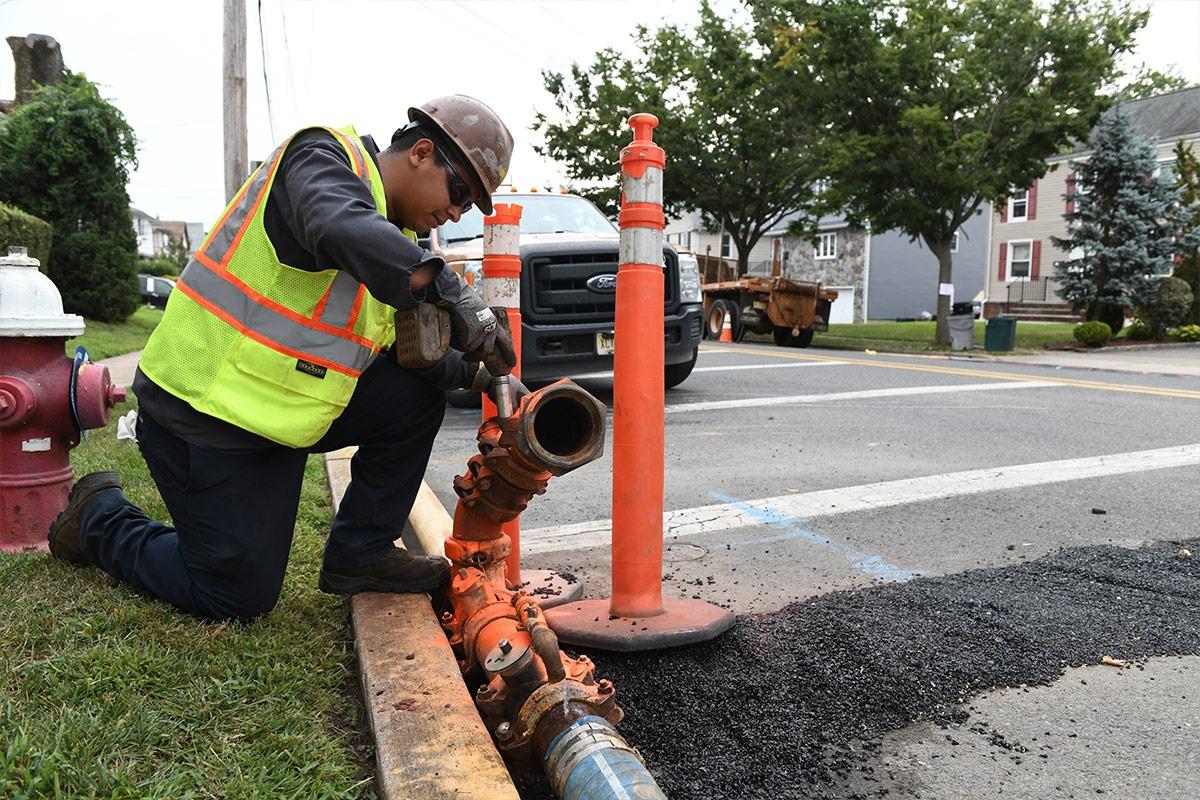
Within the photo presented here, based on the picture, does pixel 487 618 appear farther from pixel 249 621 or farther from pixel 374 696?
pixel 249 621

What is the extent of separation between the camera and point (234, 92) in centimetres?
1205

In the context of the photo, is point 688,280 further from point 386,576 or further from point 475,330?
point 475,330

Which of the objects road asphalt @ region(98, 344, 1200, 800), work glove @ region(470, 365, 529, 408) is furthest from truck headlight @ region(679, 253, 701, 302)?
work glove @ region(470, 365, 529, 408)

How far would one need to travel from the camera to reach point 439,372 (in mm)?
2803

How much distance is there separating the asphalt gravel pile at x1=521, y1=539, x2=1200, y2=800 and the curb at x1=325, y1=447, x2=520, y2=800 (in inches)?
11.5

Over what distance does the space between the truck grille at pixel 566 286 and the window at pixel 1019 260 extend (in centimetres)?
3473

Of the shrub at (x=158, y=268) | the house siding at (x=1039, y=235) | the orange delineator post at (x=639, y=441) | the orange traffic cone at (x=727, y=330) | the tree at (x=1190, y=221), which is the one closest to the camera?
the orange delineator post at (x=639, y=441)

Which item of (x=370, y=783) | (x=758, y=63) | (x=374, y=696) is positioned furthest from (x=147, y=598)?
(x=758, y=63)

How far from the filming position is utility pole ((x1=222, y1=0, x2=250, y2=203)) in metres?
11.9

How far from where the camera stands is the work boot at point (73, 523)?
3016 millimetres

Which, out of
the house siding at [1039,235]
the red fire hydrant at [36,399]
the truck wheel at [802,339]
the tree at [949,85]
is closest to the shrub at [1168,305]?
the tree at [949,85]

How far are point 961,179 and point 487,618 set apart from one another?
18.7m

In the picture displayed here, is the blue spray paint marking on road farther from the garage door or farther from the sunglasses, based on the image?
the garage door

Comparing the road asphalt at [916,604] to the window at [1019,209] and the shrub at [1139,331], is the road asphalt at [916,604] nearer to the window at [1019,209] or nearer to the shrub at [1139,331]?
the shrub at [1139,331]
